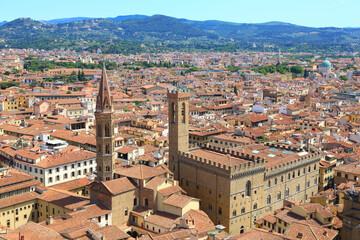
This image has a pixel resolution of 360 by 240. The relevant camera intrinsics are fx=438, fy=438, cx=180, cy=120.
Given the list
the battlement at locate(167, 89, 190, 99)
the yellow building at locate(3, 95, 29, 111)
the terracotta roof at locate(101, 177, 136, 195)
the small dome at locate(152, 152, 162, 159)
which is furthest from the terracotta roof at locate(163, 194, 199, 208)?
the yellow building at locate(3, 95, 29, 111)

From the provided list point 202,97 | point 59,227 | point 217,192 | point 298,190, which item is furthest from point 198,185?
point 202,97

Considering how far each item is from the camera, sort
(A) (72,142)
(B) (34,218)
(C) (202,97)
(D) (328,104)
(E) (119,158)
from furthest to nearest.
Result: (C) (202,97) → (D) (328,104) → (A) (72,142) → (E) (119,158) → (B) (34,218)

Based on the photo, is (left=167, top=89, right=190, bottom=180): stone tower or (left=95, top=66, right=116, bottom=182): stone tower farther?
(left=167, top=89, right=190, bottom=180): stone tower

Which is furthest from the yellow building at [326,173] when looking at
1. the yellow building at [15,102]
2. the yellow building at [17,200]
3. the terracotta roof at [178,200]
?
the yellow building at [15,102]

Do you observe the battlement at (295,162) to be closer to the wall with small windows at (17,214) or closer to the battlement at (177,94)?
the battlement at (177,94)

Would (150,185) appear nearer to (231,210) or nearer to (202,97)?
(231,210)

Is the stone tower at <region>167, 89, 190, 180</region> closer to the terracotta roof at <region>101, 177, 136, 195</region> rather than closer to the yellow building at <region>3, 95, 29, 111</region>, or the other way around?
the terracotta roof at <region>101, 177, 136, 195</region>
